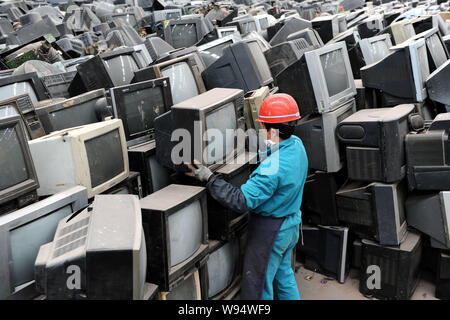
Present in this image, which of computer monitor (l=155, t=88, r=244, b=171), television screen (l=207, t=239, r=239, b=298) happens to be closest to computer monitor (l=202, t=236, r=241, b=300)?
television screen (l=207, t=239, r=239, b=298)

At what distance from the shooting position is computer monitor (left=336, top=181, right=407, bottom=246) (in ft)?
10.00

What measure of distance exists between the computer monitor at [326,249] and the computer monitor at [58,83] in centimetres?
245

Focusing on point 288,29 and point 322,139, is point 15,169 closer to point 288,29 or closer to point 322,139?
point 322,139

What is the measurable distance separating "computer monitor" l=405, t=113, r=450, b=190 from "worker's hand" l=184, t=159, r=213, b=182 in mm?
1430

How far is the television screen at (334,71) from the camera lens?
11.0 feet

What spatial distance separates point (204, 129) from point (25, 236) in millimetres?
1104

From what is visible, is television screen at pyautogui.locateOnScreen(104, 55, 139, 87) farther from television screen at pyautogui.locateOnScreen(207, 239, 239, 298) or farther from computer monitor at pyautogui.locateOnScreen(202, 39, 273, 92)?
television screen at pyautogui.locateOnScreen(207, 239, 239, 298)

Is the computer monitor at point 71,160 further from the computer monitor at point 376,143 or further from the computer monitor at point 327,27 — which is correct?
the computer monitor at point 327,27

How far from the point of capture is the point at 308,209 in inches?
137

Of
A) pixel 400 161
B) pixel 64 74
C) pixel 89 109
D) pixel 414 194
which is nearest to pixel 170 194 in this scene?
pixel 89 109

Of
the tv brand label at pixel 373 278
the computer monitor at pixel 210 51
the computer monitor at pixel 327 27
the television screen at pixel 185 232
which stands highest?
the computer monitor at pixel 327 27

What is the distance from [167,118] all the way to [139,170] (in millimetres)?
442

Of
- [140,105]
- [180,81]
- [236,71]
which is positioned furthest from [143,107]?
[236,71]

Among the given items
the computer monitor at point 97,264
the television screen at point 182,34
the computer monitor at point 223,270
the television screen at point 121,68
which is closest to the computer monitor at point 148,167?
the computer monitor at point 223,270
